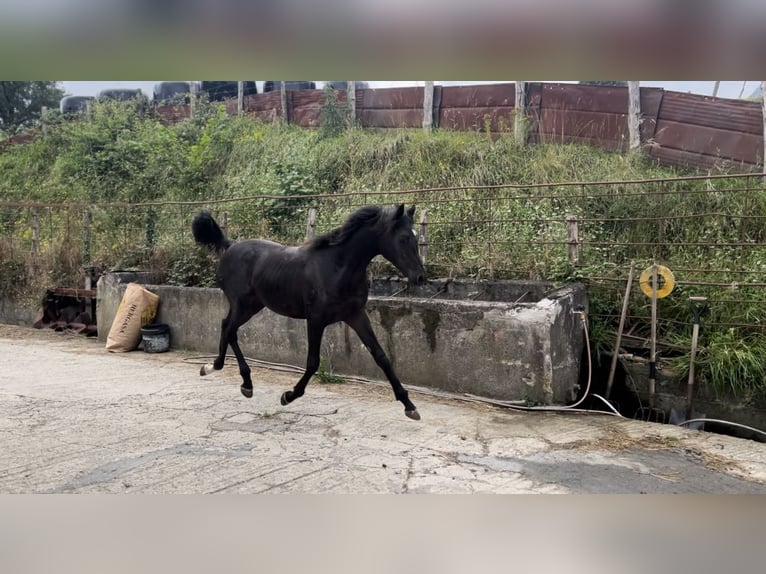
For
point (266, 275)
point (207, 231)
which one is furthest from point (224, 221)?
point (266, 275)

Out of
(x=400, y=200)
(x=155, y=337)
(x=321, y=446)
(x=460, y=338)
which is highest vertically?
(x=400, y=200)

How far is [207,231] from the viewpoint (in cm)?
440

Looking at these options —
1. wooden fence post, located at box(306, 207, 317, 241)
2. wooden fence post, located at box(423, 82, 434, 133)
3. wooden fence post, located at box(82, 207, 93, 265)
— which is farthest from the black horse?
wooden fence post, located at box(423, 82, 434, 133)

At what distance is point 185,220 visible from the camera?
8516mm

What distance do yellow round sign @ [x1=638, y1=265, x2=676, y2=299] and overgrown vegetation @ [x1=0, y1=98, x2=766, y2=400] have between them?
425mm

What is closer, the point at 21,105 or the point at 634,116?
the point at 634,116

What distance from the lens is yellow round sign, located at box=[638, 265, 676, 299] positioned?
16.3 feet

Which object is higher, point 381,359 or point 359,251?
point 359,251

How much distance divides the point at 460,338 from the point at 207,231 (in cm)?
248

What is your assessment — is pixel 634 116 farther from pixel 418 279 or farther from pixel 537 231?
pixel 418 279

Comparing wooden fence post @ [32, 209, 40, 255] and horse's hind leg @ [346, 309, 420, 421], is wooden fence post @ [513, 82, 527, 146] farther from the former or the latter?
wooden fence post @ [32, 209, 40, 255]
